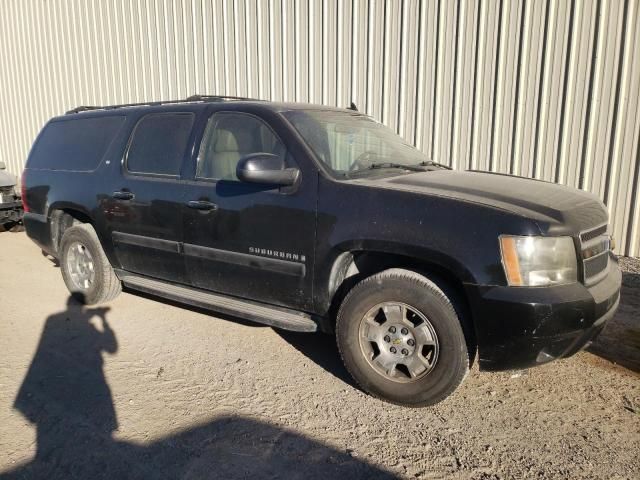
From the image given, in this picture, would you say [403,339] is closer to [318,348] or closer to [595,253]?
[318,348]

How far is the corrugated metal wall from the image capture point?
5719 mm

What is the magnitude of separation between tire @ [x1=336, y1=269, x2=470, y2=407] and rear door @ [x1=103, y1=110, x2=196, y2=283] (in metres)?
1.64

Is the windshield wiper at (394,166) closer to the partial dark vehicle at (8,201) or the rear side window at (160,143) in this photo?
the rear side window at (160,143)

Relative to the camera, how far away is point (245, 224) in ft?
12.1

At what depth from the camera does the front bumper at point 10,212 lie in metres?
8.04

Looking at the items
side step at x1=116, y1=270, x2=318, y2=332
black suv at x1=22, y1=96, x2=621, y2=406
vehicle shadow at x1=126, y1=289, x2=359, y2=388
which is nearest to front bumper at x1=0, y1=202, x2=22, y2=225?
black suv at x1=22, y1=96, x2=621, y2=406

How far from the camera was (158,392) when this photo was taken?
3.36 metres

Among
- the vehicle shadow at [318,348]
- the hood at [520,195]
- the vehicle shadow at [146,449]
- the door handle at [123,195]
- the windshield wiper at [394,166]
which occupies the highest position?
the windshield wiper at [394,166]

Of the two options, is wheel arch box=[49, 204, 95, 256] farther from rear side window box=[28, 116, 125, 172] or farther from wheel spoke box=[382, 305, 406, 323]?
wheel spoke box=[382, 305, 406, 323]

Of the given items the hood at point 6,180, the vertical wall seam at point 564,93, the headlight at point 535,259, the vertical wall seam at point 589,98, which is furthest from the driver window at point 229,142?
the hood at point 6,180

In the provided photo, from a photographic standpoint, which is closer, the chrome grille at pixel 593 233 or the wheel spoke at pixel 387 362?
the chrome grille at pixel 593 233

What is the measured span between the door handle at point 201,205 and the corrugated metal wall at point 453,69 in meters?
3.91

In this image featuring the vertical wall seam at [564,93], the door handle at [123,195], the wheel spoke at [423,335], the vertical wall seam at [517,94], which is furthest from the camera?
the vertical wall seam at [517,94]

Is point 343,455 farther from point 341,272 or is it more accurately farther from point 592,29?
point 592,29
